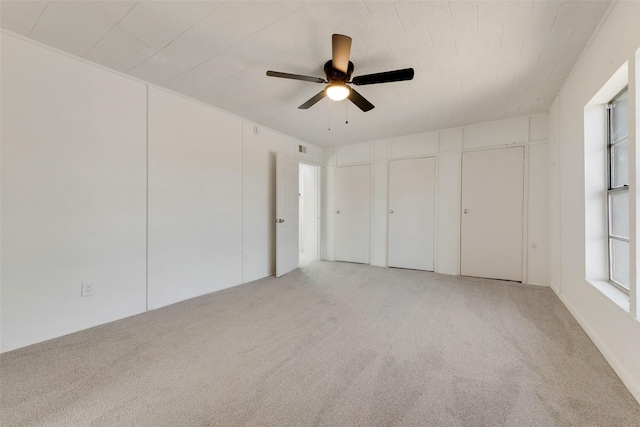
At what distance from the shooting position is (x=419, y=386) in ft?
5.19

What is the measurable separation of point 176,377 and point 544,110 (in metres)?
5.15

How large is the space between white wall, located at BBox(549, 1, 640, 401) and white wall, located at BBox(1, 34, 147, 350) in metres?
3.96

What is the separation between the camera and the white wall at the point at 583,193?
1508mm

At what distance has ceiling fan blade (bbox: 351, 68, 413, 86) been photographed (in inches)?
76.5

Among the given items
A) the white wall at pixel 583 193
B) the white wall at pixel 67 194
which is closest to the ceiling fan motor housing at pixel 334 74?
the white wall at pixel 583 193

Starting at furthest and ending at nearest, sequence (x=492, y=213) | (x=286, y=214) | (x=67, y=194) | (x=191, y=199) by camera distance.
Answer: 1. (x=286, y=214)
2. (x=492, y=213)
3. (x=191, y=199)
4. (x=67, y=194)

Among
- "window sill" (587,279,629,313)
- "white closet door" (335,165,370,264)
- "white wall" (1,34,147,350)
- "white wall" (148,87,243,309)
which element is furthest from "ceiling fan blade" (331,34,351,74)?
"white closet door" (335,165,370,264)

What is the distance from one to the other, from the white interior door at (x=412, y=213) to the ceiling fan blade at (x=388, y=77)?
276 cm

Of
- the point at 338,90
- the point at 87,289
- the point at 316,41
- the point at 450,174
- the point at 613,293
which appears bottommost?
the point at 87,289

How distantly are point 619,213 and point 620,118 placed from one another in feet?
2.48

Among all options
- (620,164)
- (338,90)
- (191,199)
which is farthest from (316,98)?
(620,164)

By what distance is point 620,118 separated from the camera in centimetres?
200

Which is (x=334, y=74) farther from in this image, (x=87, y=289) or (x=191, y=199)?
(x=87, y=289)

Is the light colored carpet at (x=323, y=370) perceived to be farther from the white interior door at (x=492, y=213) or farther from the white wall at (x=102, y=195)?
the white interior door at (x=492, y=213)
